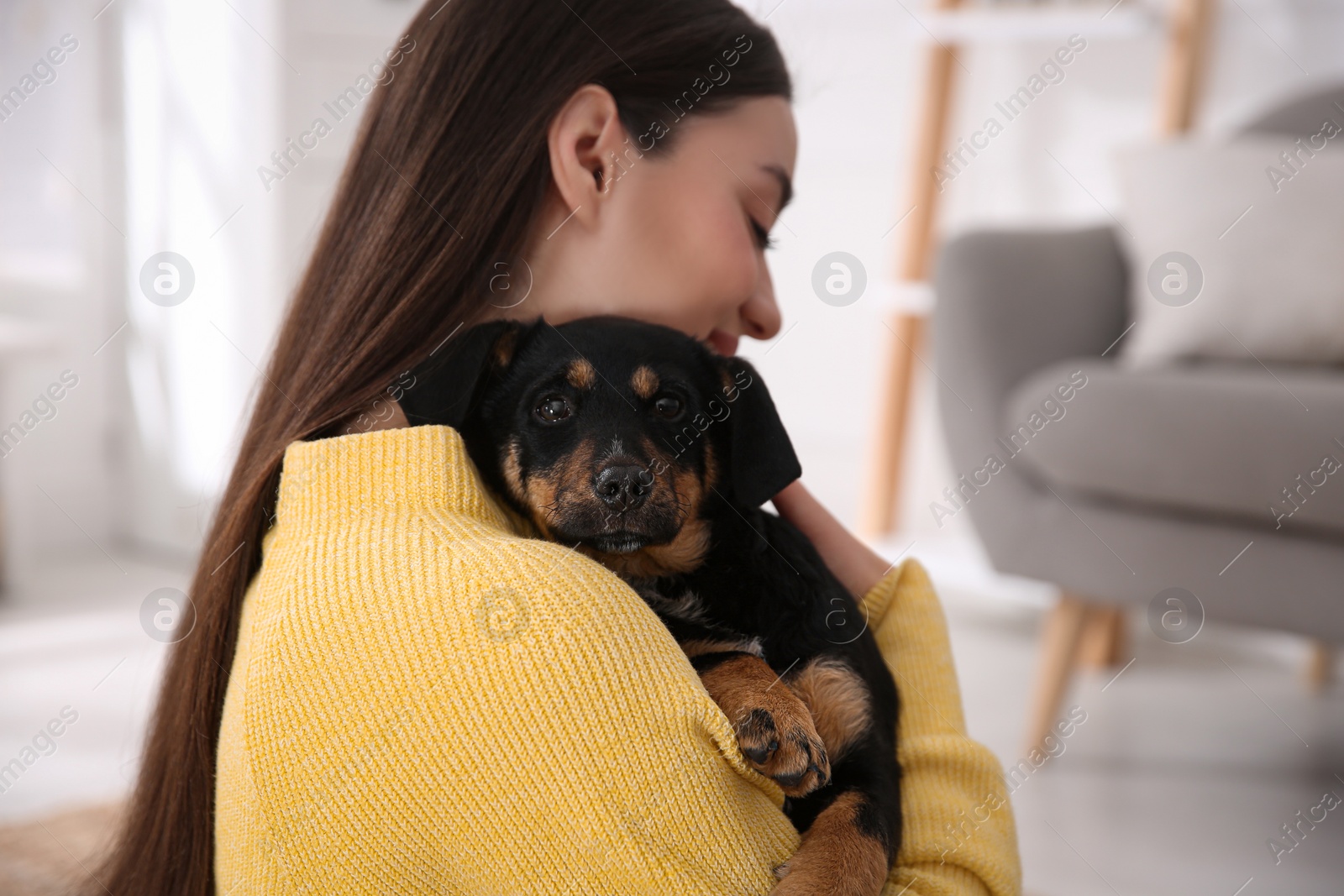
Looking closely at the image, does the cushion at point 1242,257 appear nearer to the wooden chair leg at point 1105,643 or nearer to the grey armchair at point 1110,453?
the grey armchair at point 1110,453

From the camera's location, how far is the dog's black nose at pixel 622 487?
84cm

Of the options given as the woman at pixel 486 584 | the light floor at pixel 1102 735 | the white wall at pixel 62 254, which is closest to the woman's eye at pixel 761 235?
the woman at pixel 486 584

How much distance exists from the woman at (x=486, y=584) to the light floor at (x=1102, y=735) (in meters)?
1.24

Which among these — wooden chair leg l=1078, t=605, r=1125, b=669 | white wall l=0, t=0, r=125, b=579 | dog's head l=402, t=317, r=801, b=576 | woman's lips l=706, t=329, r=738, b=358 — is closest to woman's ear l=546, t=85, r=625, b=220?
dog's head l=402, t=317, r=801, b=576

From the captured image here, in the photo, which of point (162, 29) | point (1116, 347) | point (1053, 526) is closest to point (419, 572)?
point (1053, 526)

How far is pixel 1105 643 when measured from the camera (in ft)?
10.1

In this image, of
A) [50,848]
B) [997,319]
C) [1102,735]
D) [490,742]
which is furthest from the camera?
[1102,735]

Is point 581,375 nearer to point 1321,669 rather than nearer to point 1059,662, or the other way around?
point 1059,662

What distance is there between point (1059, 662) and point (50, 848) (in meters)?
1.95

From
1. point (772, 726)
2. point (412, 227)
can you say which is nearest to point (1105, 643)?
point (772, 726)

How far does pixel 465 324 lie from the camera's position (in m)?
0.91

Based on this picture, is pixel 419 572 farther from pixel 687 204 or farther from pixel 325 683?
pixel 687 204

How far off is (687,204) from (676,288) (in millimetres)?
70

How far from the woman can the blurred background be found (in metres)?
0.20
